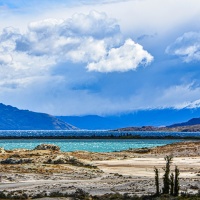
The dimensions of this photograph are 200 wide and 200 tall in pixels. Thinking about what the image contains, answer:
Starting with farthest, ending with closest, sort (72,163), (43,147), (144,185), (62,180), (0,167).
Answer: (43,147) → (72,163) → (0,167) → (62,180) → (144,185)

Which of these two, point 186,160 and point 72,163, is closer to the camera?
point 72,163

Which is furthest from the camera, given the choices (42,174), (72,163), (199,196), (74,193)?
(72,163)

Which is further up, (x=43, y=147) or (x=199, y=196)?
(x=43, y=147)

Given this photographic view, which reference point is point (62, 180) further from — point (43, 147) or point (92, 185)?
point (43, 147)

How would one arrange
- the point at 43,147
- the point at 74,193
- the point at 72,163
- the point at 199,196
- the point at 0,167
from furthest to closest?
1. the point at 43,147
2. the point at 72,163
3. the point at 0,167
4. the point at 74,193
5. the point at 199,196

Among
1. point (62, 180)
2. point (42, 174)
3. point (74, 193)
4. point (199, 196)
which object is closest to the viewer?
point (199, 196)

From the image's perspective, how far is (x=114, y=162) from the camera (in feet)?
294

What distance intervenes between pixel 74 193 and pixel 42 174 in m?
18.9

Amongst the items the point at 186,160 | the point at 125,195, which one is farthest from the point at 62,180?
the point at 186,160

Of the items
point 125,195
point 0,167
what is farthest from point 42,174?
point 125,195

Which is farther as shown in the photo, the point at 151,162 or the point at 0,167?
the point at 151,162

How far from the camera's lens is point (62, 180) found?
62.8 meters

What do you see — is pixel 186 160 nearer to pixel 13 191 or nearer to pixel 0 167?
pixel 0 167

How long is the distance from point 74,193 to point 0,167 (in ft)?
92.2
